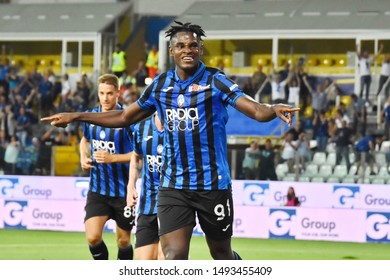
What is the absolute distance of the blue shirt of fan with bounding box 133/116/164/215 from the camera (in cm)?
1044

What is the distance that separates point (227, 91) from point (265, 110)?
51 centimetres

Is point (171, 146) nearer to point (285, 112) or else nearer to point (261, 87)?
point (285, 112)

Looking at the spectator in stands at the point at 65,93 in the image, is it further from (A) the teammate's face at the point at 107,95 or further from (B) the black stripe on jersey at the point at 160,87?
(B) the black stripe on jersey at the point at 160,87

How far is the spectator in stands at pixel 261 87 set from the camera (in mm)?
27875

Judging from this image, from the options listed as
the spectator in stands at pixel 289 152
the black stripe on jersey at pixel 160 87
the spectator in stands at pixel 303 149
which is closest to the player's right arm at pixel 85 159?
the black stripe on jersey at pixel 160 87

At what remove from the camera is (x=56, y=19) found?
1401 inches

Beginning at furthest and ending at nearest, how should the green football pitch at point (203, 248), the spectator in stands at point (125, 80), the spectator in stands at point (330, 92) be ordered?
the spectator in stands at point (125, 80), the spectator in stands at point (330, 92), the green football pitch at point (203, 248)

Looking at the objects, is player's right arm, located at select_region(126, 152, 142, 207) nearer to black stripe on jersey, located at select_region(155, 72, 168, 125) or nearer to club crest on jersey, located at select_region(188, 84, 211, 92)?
black stripe on jersey, located at select_region(155, 72, 168, 125)

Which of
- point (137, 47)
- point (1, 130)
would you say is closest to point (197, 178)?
point (1, 130)

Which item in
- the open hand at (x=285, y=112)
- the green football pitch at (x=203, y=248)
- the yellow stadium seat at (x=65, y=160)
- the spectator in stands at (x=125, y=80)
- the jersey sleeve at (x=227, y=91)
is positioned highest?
the spectator in stands at (x=125, y=80)

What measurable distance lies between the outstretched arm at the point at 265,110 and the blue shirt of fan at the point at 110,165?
3531 mm

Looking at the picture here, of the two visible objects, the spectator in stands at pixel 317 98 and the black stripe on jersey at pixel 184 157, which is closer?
the black stripe on jersey at pixel 184 157

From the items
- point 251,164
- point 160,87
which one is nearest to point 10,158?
point 251,164

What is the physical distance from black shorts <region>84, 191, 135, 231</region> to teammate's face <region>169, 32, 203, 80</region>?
3.63m
